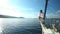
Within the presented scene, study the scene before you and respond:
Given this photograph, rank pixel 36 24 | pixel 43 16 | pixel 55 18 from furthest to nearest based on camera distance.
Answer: pixel 36 24
pixel 55 18
pixel 43 16

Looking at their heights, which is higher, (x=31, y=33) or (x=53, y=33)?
(x=53, y=33)

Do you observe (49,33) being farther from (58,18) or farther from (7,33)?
(7,33)

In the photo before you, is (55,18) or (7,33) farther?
(7,33)

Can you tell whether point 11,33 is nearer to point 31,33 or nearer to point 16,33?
point 16,33

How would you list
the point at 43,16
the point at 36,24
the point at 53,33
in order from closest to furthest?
1. the point at 53,33
2. the point at 43,16
3. the point at 36,24

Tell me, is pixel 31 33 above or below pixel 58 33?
below

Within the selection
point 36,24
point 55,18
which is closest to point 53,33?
point 55,18

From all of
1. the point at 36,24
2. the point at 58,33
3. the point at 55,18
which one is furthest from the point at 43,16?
the point at 36,24

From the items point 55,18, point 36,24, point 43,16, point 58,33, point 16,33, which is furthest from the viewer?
point 36,24

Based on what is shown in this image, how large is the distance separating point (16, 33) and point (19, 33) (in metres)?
0.49

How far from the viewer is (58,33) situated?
23.1 ft

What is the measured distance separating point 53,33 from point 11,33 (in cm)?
1043

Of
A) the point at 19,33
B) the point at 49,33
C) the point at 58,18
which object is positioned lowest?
the point at 19,33

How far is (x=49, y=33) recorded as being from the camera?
8.07 m
